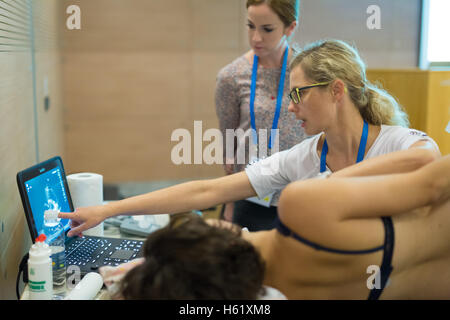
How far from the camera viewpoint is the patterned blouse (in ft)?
7.53

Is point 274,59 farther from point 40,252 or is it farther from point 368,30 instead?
point 368,30

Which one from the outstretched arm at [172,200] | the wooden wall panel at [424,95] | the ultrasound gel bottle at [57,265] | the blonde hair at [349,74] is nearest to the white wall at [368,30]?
the wooden wall panel at [424,95]

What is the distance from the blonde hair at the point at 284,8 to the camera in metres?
2.18

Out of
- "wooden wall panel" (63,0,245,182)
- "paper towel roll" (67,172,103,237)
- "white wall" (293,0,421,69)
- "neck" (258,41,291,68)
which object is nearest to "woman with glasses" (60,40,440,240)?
"paper towel roll" (67,172,103,237)

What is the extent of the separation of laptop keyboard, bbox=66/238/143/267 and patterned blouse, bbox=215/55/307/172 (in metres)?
0.91

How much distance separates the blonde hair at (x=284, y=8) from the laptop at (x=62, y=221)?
117 centimetres

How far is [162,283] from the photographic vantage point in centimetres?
93

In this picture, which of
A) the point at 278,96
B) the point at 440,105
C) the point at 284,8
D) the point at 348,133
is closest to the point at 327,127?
the point at 348,133

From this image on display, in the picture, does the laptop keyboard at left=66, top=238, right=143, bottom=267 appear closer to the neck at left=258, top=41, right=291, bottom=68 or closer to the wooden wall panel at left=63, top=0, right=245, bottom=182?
the neck at left=258, top=41, right=291, bottom=68

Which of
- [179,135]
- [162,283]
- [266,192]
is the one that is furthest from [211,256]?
[179,135]

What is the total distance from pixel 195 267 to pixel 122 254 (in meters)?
0.76

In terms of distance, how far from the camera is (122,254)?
1.61m

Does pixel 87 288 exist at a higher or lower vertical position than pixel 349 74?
lower
